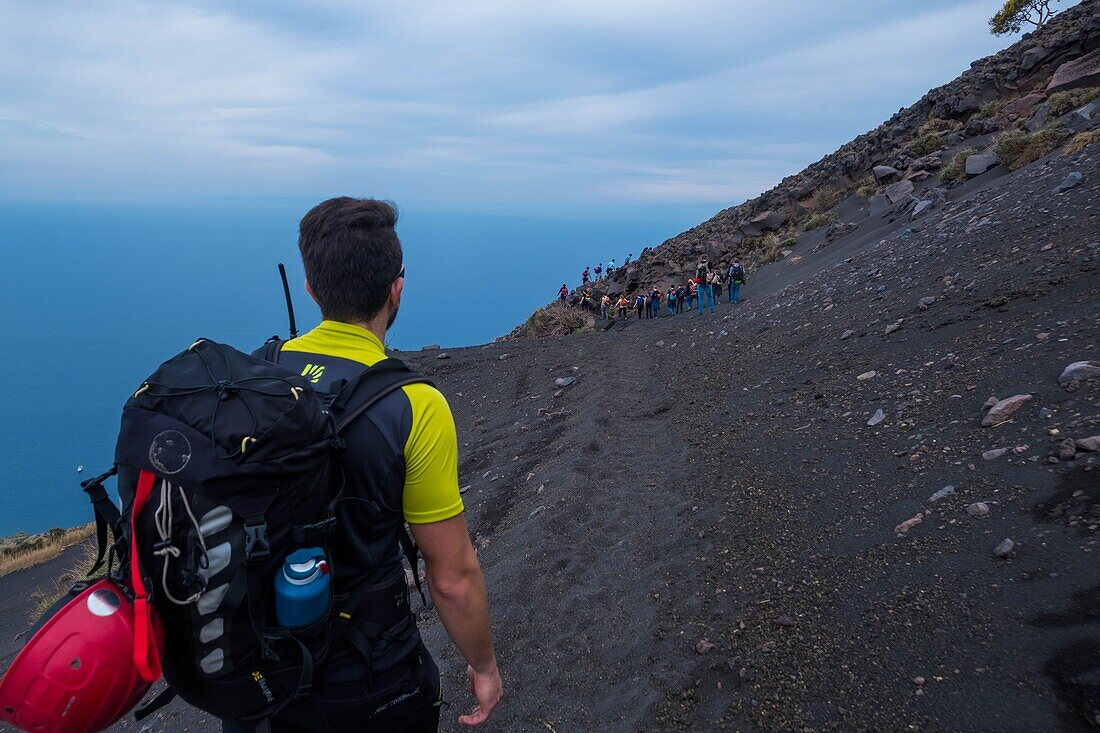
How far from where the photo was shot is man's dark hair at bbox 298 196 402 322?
7.07ft

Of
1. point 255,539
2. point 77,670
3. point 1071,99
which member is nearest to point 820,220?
point 1071,99

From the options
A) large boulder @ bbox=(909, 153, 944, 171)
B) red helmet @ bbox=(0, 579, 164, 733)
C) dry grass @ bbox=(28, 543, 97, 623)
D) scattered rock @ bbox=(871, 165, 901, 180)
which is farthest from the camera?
scattered rock @ bbox=(871, 165, 901, 180)

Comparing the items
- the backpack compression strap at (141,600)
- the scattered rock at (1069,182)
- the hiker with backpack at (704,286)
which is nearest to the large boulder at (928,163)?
the hiker with backpack at (704,286)

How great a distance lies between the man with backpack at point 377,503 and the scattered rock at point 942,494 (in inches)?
135

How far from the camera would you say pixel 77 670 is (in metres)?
1.60

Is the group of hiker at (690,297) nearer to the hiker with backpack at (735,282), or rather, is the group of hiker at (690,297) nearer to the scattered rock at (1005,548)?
the hiker with backpack at (735,282)

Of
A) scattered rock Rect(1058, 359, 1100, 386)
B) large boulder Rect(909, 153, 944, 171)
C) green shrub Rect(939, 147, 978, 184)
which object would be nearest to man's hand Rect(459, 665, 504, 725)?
scattered rock Rect(1058, 359, 1100, 386)

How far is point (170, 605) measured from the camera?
1.75m

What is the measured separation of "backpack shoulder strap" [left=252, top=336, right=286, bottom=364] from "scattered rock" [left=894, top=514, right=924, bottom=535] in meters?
3.86

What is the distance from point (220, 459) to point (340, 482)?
372 mm

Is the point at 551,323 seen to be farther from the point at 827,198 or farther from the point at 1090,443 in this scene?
the point at 1090,443

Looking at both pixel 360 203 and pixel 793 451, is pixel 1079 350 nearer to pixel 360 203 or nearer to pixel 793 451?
pixel 793 451

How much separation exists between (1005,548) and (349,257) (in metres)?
3.70

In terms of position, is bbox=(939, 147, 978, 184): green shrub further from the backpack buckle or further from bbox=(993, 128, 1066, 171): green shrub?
the backpack buckle
